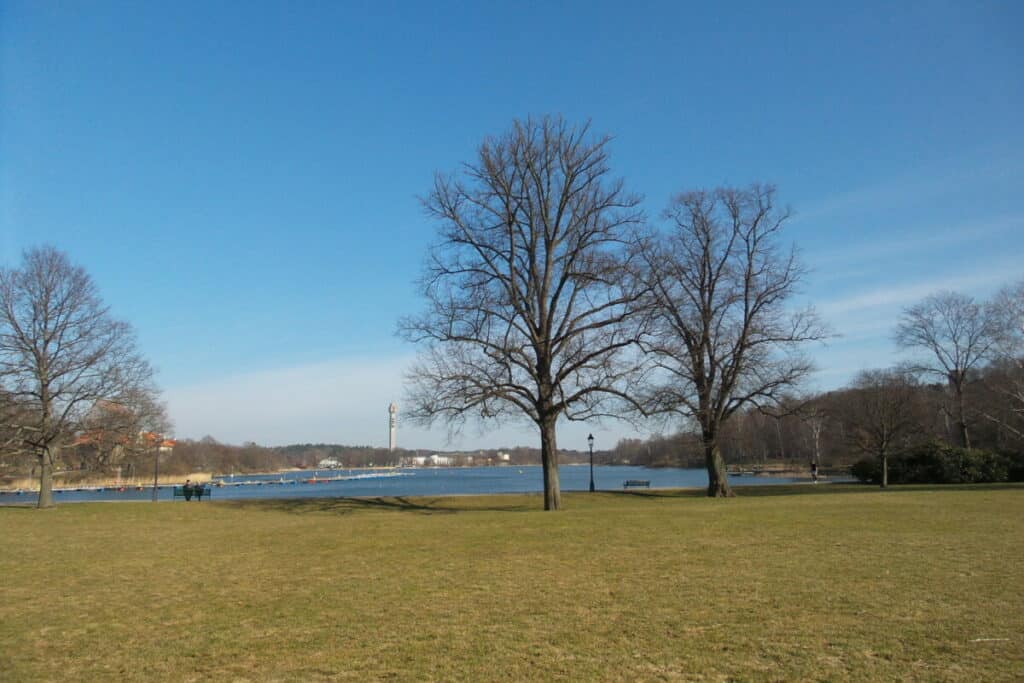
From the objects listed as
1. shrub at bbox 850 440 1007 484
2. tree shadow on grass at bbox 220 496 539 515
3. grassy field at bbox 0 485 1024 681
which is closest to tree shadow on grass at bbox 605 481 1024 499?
shrub at bbox 850 440 1007 484

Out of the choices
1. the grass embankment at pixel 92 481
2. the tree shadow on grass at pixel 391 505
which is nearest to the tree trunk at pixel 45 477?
the tree shadow on grass at pixel 391 505

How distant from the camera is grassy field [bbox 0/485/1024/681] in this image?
631 centimetres

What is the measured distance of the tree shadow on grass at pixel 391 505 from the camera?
28.1m

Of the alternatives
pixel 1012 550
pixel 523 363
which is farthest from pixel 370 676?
pixel 523 363

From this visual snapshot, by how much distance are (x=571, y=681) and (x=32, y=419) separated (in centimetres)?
3217

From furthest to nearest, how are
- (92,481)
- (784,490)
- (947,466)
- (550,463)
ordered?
(92,481) → (947,466) → (784,490) → (550,463)

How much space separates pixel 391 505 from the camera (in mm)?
29812

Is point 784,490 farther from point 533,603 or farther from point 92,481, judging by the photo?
point 92,481

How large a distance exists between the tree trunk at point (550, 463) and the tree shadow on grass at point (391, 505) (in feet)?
3.74

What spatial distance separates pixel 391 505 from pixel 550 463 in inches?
302

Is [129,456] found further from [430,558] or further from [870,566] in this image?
[870,566]

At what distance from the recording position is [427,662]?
6.43 meters

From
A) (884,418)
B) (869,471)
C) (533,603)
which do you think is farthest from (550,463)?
(869,471)

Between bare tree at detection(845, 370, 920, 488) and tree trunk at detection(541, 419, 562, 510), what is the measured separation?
2164 cm
